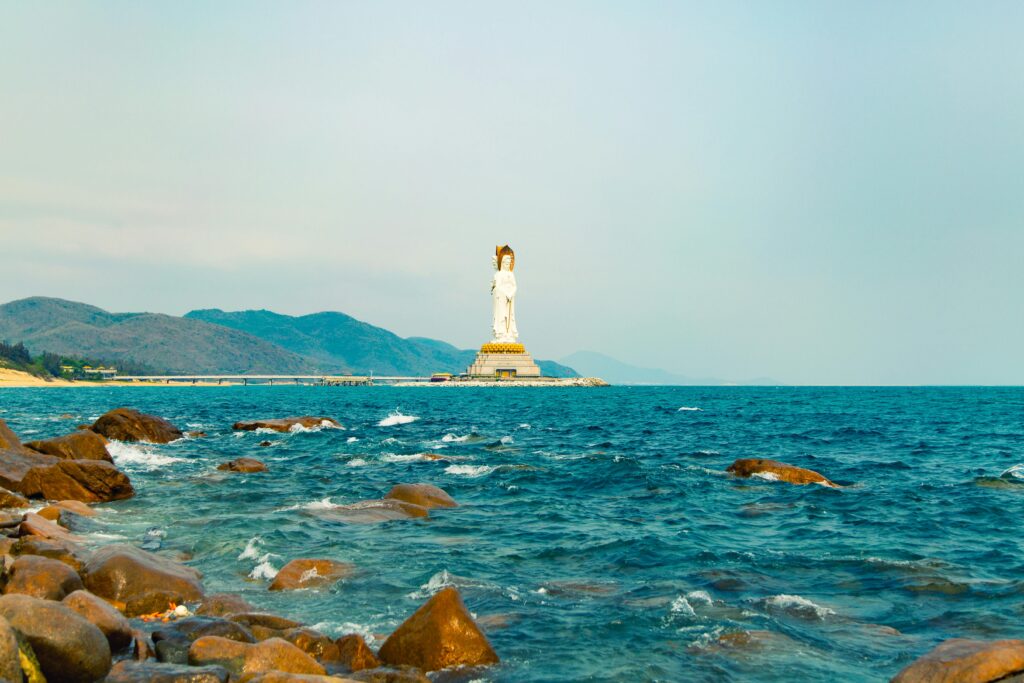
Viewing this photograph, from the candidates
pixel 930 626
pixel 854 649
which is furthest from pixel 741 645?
pixel 930 626

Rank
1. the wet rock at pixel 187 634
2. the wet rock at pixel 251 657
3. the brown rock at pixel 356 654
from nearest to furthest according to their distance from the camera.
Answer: the wet rock at pixel 251 657 < the wet rock at pixel 187 634 < the brown rock at pixel 356 654

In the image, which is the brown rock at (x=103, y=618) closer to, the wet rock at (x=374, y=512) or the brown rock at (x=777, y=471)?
the wet rock at (x=374, y=512)

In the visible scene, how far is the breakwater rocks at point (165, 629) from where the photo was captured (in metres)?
9.23

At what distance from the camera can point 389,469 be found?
112ft

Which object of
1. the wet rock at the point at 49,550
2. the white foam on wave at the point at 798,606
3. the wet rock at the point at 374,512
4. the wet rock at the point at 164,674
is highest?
the wet rock at the point at 49,550

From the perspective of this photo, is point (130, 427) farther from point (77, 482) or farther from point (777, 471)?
point (777, 471)

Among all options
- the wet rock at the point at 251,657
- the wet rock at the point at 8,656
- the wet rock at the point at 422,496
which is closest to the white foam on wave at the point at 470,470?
the wet rock at the point at 422,496

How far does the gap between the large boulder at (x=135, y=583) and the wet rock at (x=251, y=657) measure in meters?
3.43

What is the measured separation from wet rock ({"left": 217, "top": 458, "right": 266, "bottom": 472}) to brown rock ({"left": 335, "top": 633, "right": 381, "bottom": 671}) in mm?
22953

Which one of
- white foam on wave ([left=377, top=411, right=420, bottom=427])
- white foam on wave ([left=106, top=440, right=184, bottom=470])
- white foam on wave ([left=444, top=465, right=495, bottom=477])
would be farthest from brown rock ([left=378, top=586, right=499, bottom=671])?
white foam on wave ([left=377, top=411, right=420, bottom=427])

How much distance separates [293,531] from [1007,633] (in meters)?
15.8

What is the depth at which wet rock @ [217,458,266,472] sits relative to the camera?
3278 centimetres

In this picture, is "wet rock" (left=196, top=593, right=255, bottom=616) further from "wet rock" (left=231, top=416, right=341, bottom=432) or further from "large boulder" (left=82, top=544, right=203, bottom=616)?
"wet rock" (left=231, top=416, right=341, bottom=432)

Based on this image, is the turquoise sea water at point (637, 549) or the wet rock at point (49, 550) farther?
the wet rock at point (49, 550)
